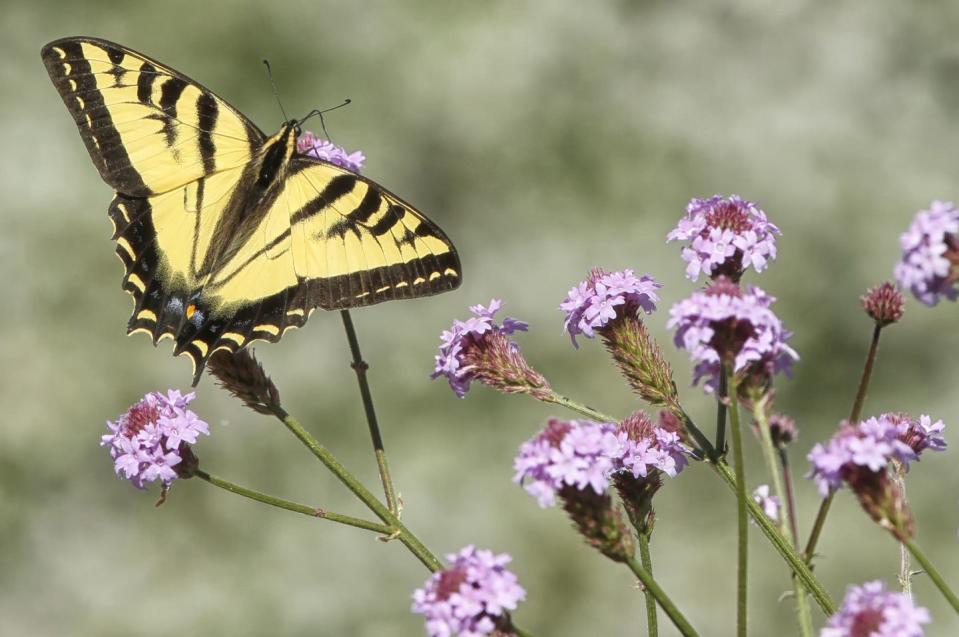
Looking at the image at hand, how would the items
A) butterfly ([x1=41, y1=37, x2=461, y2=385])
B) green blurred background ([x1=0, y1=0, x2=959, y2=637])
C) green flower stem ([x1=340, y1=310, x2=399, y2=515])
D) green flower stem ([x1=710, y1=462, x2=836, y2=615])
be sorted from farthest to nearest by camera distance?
green blurred background ([x1=0, y1=0, x2=959, y2=637]), butterfly ([x1=41, y1=37, x2=461, y2=385]), green flower stem ([x1=340, y1=310, x2=399, y2=515]), green flower stem ([x1=710, y1=462, x2=836, y2=615])

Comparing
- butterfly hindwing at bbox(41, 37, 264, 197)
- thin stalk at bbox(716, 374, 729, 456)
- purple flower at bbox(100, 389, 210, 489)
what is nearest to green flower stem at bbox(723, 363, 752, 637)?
thin stalk at bbox(716, 374, 729, 456)

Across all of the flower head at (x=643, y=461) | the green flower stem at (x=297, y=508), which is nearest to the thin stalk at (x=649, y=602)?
the flower head at (x=643, y=461)

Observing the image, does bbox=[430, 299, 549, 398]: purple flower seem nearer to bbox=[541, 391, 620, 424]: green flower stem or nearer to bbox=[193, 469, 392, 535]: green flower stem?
bbox=[541, 391, 620, 424]: green flower stem

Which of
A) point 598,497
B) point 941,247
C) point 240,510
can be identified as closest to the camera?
point 941,247

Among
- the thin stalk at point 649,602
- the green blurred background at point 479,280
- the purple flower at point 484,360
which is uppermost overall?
the green blurred background at point 479,280

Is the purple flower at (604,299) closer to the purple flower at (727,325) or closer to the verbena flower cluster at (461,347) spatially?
the verbena flower cluster at (461,347)

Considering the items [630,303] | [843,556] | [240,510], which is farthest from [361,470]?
[630,303]

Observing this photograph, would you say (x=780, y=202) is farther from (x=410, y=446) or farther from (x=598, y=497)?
(x=598, y=497)
